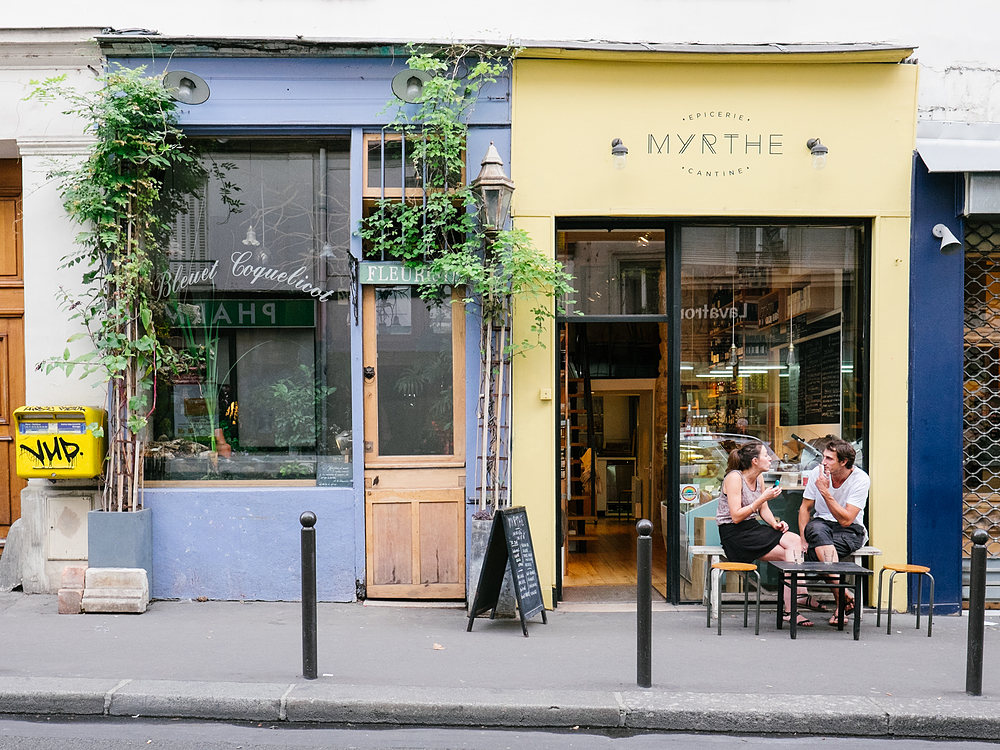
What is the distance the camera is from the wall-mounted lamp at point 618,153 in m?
7.18

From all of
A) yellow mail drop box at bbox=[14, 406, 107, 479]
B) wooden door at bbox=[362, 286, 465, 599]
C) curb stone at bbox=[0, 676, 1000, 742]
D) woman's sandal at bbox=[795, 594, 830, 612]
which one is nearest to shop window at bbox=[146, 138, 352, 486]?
wooden door at bbox=[362, 286, 465, 599]

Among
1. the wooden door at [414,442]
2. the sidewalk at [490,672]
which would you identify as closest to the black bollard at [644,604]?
the sidewalk at [490,672]

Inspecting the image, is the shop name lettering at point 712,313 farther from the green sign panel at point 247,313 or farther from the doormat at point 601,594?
the green sign panel at point 247,313

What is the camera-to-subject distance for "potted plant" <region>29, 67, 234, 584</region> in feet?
22.7

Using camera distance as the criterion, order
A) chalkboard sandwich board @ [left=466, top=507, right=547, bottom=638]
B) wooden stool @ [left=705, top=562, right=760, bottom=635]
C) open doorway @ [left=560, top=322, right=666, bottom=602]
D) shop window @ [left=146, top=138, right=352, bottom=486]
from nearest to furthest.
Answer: chalkboard sandwich board @ [left=466, top=507, right=547, bottom=638], wooden stool @ [left=705, top=562, right=760, bottom=635], shop window @ [left=146, top=138, right=352, bottom=486], open doorway @ [left=560, top=322, right=666, bottom=602]

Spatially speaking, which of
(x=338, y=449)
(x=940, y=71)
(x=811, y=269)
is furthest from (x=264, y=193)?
(x=940, y=71)

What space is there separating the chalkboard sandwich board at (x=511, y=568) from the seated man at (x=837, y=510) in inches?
96.3

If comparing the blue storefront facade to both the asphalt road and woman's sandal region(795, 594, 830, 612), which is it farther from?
woman's sandal region(795, 594, 830, 612)

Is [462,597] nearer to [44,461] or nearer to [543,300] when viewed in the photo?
[543,300]

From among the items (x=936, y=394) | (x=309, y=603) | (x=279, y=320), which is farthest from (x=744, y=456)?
(x=279, y=320)

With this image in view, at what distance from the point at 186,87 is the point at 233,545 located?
4.12 metres

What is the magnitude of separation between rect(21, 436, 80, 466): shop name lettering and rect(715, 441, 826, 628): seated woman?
557 cm

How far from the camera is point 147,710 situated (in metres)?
4.81

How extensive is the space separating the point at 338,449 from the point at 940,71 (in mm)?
6588
